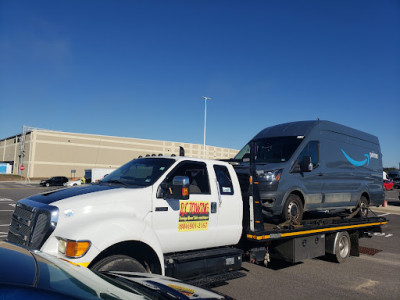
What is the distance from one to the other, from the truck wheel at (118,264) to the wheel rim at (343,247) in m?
5.73

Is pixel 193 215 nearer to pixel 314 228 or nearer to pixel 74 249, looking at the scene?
pixel 74 249

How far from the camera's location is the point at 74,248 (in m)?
3.48

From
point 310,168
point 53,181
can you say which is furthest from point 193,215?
point 53,181

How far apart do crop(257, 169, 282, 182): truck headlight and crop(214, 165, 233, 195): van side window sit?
1288mm

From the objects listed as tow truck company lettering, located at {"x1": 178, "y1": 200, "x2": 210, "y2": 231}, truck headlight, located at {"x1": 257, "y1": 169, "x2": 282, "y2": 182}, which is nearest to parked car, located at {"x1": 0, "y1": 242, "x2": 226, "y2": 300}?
tow truck company lettering, located at {"x1": 178, "y1": 200, "x2": 210, "y2": 231}

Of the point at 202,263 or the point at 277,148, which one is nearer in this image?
the point at 202,263

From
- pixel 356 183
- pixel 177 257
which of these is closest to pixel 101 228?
pixel 177 257

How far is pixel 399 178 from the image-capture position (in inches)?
2009

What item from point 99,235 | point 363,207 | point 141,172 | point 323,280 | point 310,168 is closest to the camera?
point 99,235

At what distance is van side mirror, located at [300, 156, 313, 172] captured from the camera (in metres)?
7.10

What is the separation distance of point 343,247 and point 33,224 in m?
7.04

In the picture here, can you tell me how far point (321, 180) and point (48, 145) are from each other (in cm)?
6408

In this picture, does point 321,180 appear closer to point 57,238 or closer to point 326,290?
point 326,290

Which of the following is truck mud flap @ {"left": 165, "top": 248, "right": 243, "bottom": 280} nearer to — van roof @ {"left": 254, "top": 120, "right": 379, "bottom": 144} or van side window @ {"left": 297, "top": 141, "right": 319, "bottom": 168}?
van side window @ {"left": 297, "top": 141, "right": 319, "bottom": 168}
